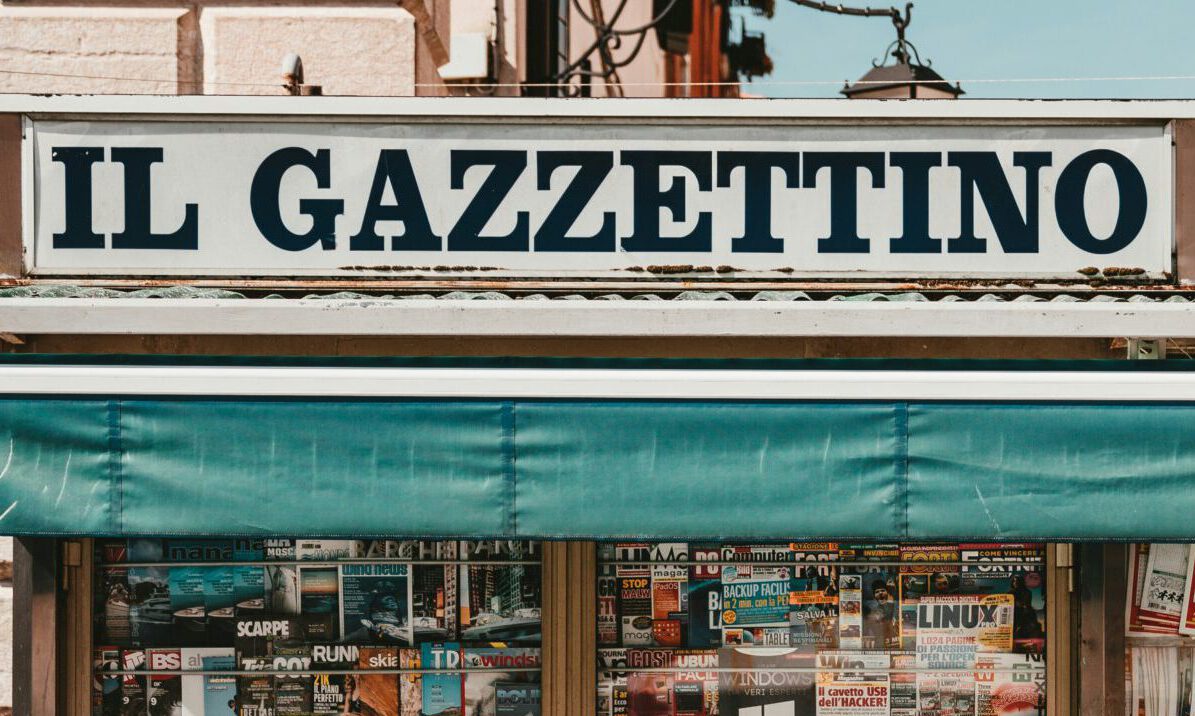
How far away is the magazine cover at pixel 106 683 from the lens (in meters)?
4.32

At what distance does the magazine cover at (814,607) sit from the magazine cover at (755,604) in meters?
0.04

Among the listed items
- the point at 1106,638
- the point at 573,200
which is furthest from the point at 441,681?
the point at 1106,638

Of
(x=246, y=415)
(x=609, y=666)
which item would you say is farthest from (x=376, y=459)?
(x=609, y=666)

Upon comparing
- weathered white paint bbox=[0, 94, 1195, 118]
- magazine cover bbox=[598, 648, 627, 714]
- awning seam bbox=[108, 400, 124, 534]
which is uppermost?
weathered white paint bbox=[0, 94, 1195, 118]

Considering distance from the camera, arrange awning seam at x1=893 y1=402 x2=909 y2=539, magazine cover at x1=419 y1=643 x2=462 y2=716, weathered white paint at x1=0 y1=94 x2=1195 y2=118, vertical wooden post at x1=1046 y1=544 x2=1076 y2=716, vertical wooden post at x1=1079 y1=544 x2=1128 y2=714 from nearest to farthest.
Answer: awning seam at x1=893 y1=402 x2=909 y2=539
weathered white paint at x1=0 y1=94 x2=1195 y2=118
vertical wooden post at x1=1079 y1=544 x2=1128 y2=714
vertical wooden post at x1=1046 y1=544 x2=1076 y2=716
magazine cover at x1=419 y1=643 x2=462 y2=716

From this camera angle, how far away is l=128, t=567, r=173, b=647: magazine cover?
4.36 m

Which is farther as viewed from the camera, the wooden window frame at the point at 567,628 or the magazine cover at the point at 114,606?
the magazine cover at the point at 114,606

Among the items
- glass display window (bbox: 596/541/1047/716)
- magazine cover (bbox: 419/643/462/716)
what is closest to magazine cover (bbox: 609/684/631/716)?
glass display window (bbox: 596/541/1047/716)

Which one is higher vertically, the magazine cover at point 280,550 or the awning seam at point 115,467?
the awning seam at point 115,467

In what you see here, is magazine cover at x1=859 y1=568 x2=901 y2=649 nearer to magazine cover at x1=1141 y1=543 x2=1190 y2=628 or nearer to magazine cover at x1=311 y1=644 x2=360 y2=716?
magazine cover at x1=1141 y1=543 x2=1190 y2=628

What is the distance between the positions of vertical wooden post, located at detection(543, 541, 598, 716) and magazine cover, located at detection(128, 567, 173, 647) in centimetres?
160

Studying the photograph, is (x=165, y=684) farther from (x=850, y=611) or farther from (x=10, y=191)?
(x=850, y=611)

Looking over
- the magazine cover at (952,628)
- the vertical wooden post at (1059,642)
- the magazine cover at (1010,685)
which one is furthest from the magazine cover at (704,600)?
the vertical wooden post at (1059,642)

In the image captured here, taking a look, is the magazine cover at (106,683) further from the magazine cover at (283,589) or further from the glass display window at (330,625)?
the magazine cover at (283,589)
